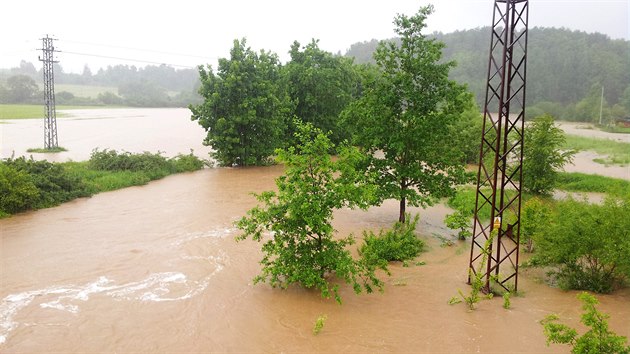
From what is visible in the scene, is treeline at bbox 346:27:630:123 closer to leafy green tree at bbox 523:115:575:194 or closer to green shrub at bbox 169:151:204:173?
leafy green tree at bbox 523:115:575:194

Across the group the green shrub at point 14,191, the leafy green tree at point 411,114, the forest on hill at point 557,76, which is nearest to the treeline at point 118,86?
the forest on hill at point 557,76

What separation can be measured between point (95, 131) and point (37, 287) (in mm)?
41970

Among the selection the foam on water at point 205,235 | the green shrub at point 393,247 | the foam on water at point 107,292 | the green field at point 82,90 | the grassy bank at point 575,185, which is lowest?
the foam on water at point 107,292

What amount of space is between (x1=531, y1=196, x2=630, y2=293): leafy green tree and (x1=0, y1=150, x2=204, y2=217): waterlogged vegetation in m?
17.8

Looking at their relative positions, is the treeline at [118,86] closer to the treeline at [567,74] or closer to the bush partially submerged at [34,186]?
the treeline at [567,74]

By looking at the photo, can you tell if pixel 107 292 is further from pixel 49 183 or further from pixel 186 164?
pixel 186 164

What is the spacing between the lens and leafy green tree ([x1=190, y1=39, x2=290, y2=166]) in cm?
2742

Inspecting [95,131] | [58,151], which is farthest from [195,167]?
[95,131]

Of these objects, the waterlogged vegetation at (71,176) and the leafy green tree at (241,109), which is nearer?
the waterlogged vegetation at (71,176)

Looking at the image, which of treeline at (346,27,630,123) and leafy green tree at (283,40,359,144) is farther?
treeline at (346,27,630,123)

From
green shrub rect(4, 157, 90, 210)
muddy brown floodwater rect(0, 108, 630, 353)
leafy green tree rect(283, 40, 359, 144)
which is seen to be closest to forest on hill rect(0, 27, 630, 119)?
leafy green tree rect(283, 40, 359, 144)

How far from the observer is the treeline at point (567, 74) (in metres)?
71.0

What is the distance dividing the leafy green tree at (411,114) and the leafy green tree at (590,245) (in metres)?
4.24

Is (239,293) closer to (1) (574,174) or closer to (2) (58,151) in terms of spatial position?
(1) (574,174)
